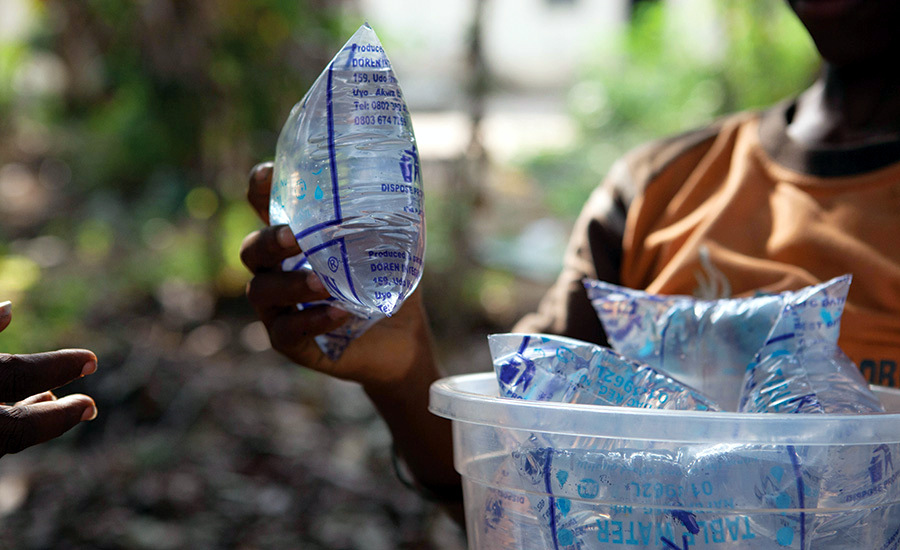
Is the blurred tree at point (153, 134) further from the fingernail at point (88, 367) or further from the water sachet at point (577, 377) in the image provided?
the water sachet at point (577, 377)

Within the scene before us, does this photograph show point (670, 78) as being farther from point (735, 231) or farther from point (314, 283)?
point (314, 283)

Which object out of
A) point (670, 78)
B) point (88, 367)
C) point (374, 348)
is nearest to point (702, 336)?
point (374, 348)

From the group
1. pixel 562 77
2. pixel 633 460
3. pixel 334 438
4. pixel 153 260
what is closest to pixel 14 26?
pixel 153 260

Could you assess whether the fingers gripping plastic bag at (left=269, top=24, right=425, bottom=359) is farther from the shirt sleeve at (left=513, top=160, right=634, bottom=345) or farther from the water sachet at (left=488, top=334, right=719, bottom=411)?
the shirt sleeve at (left=513, top=160, right=634, bottom=345)

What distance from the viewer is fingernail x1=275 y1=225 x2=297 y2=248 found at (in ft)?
2.62

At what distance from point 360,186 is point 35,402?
0.38 m

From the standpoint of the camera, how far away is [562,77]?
888cm

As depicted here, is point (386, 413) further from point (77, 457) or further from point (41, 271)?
point (41, 271)

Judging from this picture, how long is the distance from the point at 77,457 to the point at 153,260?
181 cm

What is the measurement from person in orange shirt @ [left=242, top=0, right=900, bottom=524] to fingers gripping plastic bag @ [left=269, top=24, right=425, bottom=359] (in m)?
0.07

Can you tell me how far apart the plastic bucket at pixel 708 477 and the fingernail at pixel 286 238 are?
0.29 meters

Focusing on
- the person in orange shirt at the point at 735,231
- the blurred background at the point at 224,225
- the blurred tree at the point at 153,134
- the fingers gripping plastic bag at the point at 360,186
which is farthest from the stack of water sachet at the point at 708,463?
the blurred tree at the point at 153,134

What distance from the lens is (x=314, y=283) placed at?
83cm

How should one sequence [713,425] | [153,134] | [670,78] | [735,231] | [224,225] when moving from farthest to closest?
[670,78] < [153,134] < [224,225] < [735,231] < [713,425]
